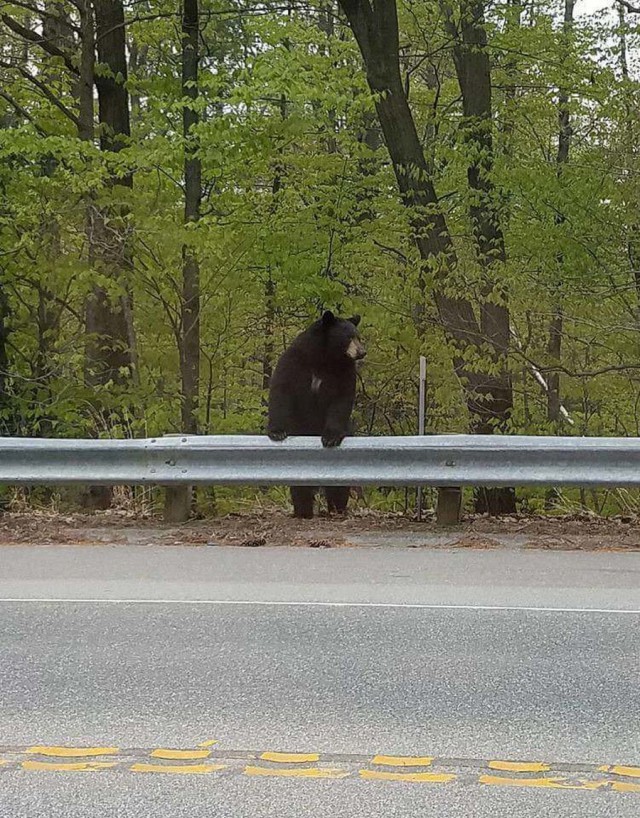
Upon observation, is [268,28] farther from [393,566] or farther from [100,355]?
[393,566]

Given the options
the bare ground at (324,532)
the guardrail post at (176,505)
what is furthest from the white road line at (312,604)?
the guardrail post at (176,505)

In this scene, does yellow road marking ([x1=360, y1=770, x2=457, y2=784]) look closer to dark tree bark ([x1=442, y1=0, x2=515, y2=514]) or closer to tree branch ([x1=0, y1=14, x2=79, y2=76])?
dark tree bark ([x1=442, y1=0, x2=515, y2=514])

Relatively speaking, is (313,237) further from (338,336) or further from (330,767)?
(330,767)

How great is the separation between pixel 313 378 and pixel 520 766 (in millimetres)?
5828

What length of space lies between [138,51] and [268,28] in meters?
7.54

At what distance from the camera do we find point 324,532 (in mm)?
8383

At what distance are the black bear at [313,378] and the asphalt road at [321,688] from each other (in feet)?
7.14

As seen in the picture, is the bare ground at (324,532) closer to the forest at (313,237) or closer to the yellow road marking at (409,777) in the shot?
the forest at (313,237)

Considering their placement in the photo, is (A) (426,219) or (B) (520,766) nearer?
(B) (520,766)

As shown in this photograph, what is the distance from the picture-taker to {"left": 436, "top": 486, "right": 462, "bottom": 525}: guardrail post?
28.3 ft

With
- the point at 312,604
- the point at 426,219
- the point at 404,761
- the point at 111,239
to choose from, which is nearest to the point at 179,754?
the point at 404,761

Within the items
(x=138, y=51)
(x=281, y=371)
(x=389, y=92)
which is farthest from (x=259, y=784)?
(x=138, y=51)

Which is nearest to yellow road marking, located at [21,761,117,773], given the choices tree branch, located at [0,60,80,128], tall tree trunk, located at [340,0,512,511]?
tall tree trunk, located at [340,0,512,511]

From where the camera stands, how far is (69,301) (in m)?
13.5
